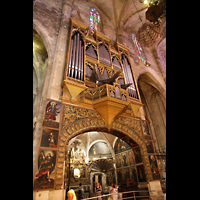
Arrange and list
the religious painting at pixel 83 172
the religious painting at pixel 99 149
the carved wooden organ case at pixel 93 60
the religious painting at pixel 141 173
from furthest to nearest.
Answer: the religious painting at pixel 99 149, the religious painting at pixel 83 172, the carved wooden organ case at pixel 93 60, the religious painting at pixel 141 173

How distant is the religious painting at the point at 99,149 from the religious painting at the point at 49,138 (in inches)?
269

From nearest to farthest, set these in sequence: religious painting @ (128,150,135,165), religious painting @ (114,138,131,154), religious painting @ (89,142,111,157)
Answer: religious painting @ (128,150,135,165)
religious painting @ (114,138,131,154)
religious painting @ (89,142,111,157)

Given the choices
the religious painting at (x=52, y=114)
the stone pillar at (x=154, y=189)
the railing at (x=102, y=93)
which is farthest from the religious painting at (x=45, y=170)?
the stone pillar at (x=154, y=189)

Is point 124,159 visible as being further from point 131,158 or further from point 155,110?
point 155,110

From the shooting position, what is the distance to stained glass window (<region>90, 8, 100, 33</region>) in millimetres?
12102

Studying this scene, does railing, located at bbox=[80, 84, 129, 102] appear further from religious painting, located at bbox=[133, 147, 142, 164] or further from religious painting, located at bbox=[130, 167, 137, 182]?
religious painting, located at bbox=[130, 167, 137, 182]

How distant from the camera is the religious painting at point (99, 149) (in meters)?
11.1

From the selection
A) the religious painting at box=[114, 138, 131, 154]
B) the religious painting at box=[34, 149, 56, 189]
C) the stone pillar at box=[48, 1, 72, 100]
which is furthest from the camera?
the religious painting at box=[114, 138, 131, 154]

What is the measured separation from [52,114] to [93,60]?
14.6ft

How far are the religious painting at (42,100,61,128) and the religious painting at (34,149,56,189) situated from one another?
100 cm

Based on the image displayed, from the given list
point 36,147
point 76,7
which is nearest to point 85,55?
point 36,147

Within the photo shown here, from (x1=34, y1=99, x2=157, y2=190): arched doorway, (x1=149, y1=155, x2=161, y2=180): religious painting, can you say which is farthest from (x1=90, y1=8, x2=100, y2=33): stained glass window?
(x1=149, y1=155, x2=161, y2=180): religious painting

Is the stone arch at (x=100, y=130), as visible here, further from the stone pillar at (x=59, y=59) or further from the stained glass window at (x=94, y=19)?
the stained glass window at (x=94, y=19)
